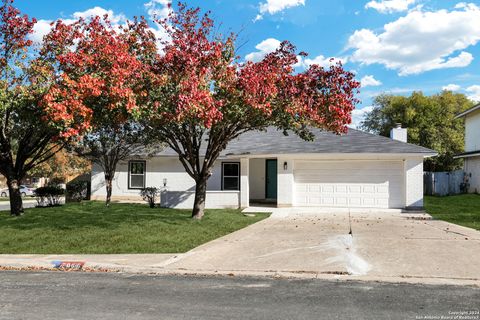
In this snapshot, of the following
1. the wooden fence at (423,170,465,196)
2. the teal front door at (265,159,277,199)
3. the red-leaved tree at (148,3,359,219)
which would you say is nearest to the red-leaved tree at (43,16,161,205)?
the red-leaved tree at (148,3,359,219)

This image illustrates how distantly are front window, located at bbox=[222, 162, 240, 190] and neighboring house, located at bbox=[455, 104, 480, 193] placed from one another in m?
16.4

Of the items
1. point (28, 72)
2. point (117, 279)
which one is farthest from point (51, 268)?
point (28, 72)

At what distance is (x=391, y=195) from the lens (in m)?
20.4

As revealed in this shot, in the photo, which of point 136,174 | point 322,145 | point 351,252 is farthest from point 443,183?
point 351,252

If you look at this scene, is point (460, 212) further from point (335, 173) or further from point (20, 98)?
point (20, 98)

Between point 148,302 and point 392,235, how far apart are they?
27.0ft

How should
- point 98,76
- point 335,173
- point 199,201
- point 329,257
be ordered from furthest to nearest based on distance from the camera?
point 335,173
point 199,201
point 98,76
point 329,257

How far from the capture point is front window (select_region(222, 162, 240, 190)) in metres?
24.0

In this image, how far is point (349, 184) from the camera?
68.3 ft

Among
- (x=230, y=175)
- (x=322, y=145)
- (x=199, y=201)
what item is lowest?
(x=199, y=201)

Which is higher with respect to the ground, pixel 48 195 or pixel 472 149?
pixel 472 149

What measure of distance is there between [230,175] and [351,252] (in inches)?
575

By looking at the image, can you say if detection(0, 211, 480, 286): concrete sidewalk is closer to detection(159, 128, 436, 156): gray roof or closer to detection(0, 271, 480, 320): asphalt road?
detection(0, 271, 480, 320): asphalt road

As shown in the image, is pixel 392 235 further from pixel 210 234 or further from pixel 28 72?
pixel 28 72
